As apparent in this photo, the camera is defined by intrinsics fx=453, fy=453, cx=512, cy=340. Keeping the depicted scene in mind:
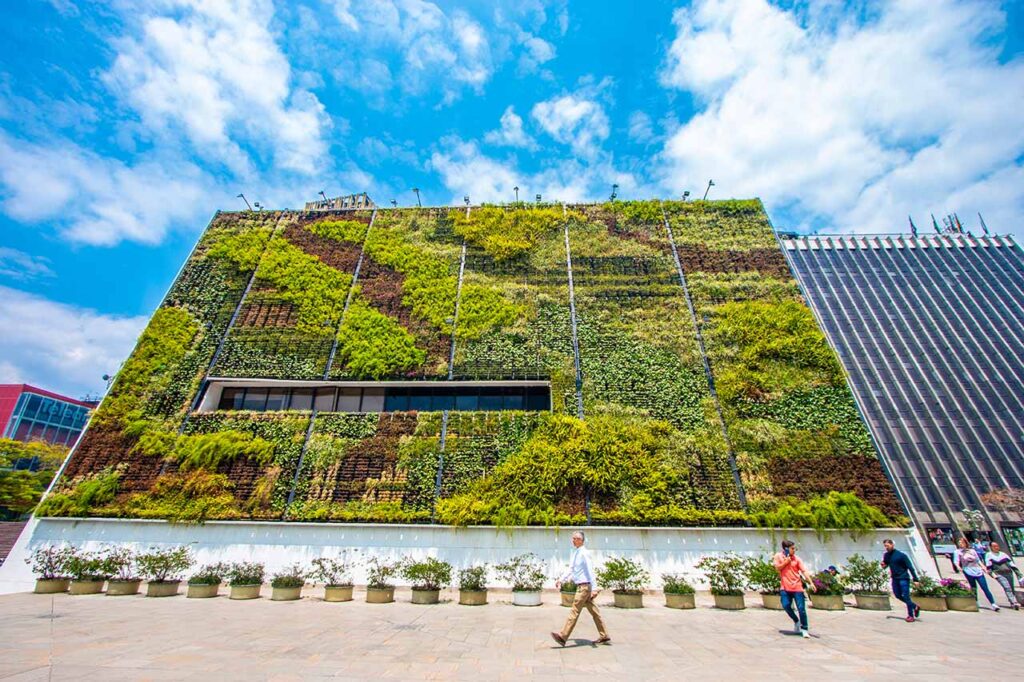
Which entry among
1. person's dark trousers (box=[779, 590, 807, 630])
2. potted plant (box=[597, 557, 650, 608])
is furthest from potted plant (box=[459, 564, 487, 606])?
person's dark trousers (box=[779, 590, 807, 630])

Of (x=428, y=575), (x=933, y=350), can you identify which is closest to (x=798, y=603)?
(x=428, y=575)

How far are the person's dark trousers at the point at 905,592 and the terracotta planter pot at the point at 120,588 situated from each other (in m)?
20.3

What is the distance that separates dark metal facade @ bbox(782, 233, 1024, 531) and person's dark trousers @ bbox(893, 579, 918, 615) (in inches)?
910

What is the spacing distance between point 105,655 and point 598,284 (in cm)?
1969

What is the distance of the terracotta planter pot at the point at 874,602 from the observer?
37.9 feet

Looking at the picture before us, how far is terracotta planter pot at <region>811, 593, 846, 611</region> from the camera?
1155cm

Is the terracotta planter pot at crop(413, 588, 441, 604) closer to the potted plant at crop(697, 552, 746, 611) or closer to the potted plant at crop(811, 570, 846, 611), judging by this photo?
the potted plant at crop(697, 552, 746, 611)

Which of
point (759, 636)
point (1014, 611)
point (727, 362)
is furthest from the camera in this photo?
point (727, 362)

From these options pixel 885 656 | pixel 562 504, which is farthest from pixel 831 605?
pixel 562 504

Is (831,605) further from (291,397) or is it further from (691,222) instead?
(291,397)

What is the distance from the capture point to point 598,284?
860 inches

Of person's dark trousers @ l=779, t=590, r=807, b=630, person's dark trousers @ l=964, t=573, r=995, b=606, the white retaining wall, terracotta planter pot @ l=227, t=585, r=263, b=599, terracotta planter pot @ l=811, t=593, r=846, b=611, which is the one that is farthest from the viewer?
the white retaining wall

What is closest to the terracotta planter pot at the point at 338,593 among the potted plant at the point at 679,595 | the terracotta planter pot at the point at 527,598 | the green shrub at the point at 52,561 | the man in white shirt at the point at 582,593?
the terracotta planter pot at the point at 527,598

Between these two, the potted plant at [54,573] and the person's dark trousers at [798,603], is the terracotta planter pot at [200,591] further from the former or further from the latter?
the person's dark trousers at [798,603]
